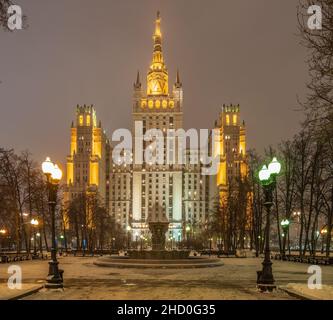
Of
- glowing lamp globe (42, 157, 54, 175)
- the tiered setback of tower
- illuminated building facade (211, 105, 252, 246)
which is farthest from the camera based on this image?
the tiered setback of tower

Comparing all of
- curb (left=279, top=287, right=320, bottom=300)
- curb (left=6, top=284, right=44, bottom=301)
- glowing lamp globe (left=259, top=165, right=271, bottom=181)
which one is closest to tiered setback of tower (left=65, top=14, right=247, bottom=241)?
glowing lamp globe (left=259, top=165, right=271, bottom=181)

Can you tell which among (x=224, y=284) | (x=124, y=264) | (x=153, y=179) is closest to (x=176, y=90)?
(x=153, y=179)

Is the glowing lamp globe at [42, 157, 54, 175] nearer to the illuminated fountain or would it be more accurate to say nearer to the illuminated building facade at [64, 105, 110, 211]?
the illuminated fountain

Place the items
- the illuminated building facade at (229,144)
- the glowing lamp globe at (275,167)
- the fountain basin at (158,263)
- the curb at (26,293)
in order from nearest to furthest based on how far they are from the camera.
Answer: the curb at (26,293) < the glowing lamp globe at (275,167) < the fountain basin at (158,263) < the illuminated building facade at (229,144)

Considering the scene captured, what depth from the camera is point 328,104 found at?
867 inches

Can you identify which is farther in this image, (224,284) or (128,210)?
(128,210)

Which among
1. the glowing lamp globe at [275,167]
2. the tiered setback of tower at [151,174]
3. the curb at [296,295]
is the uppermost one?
the tiered setback of tower at [151,174]

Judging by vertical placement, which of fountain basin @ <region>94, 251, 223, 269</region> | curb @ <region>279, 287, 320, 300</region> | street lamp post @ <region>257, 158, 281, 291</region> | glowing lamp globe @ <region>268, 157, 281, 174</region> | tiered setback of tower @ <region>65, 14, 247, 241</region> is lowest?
fountain basin @ <region>94, 251, 223, 269</region>

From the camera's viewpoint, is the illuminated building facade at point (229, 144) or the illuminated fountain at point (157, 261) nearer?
the illuminated fountain at point (157, 261)

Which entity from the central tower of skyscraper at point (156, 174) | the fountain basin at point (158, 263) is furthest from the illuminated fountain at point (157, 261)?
the central tower of skyscraper at point (156, 174)

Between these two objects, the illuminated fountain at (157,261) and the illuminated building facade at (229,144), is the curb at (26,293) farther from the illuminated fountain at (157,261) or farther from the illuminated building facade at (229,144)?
the illuminated building facade at (229,144)

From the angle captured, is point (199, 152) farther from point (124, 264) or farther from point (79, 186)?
point (124, 264)
